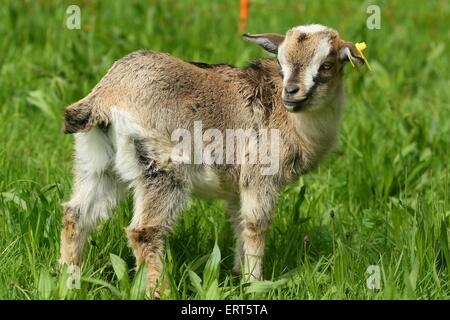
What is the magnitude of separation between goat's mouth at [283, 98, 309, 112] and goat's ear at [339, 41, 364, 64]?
406mm

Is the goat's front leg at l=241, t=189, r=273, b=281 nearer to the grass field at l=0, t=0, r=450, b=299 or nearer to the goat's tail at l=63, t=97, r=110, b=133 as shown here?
the grass field at l=0, t=0, r=450, b=299

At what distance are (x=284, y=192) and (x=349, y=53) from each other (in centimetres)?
138

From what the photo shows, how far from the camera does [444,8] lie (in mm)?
12586

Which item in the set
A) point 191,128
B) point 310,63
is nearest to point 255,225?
point 191,128

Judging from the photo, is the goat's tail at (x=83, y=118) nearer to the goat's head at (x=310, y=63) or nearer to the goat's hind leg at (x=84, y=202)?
the goat's hind leg at (x=84, y=202)

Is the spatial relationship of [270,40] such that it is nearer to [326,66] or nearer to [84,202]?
[326,66]

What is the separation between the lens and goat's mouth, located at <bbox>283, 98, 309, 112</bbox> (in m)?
5.56

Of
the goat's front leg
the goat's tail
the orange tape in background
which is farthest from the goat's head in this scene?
the orange tape in background

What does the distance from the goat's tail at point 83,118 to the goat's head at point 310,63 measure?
1068 mm

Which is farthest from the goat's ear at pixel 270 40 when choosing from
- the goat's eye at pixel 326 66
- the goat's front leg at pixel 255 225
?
the goat's front leg at pixel 255 225

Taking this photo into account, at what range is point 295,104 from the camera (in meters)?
5.57

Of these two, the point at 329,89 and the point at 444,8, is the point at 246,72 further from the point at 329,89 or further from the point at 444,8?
the point at 444,8

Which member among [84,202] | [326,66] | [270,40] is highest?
[270,40]
